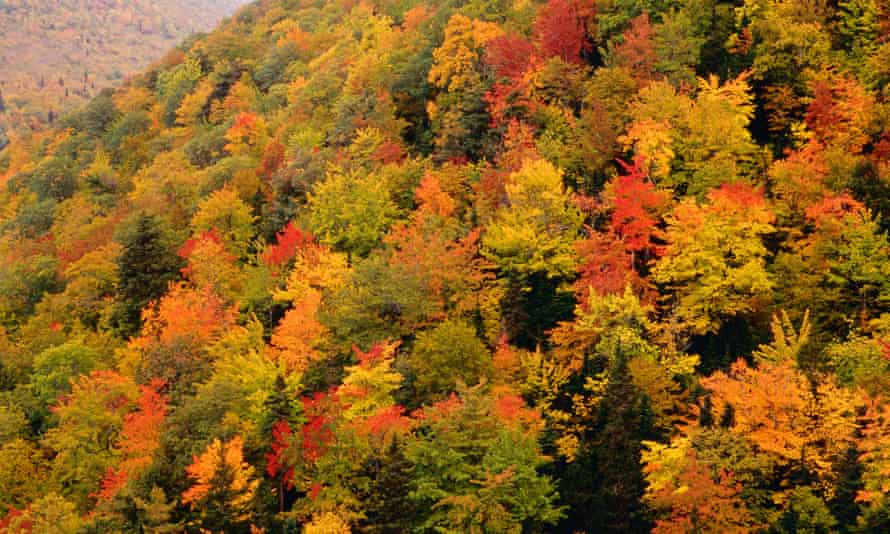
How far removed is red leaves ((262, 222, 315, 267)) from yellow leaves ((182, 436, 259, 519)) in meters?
24.3

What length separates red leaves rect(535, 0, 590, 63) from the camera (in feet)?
245

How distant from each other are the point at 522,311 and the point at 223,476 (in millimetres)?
21325

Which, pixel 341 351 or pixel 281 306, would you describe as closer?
pixel 341 351

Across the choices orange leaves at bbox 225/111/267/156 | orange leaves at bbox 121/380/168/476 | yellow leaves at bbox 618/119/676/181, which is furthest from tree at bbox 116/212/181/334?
yellow leaves at bbox 618/119/676/181

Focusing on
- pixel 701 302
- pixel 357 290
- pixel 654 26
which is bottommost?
pixel 701 302

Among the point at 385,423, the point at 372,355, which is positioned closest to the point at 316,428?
the point at 385,423

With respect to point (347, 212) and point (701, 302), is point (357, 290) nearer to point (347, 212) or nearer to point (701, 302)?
point (347, 212)

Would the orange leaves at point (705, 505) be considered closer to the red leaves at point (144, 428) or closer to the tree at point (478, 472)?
the tree at point (478, 472)

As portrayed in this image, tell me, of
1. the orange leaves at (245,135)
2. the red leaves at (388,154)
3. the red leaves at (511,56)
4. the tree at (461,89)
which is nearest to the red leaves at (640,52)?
the red leaves at (511,56)

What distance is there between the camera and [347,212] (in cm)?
7119

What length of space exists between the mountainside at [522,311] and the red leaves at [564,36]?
0.30m

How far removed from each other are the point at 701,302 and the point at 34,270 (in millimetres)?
77387

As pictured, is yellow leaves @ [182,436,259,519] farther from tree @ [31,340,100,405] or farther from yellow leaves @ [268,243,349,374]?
tree @ [31,340,100,405]

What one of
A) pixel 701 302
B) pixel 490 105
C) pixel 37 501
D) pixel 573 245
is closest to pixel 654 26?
pixel 490 105
